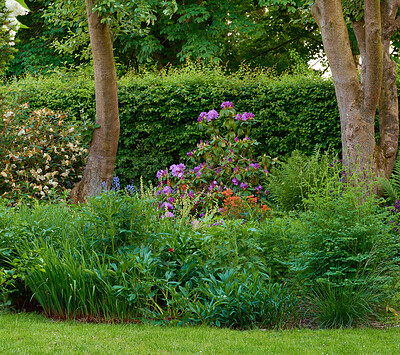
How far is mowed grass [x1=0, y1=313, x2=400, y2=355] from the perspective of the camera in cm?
295

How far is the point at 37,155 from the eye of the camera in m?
7.71

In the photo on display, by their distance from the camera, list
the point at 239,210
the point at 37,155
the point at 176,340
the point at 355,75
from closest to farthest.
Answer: the point at 176,340 < the point at 239,210 < the point at 355,75 < the point at 37,155

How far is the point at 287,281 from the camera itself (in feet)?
13.0

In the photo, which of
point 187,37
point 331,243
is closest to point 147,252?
point 331,243

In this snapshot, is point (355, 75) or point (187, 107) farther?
point (187, 107)

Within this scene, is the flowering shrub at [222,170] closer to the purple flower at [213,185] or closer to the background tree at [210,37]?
the purple flower at [213,185]

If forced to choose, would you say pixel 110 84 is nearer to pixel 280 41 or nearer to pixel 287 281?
pixel 287 281

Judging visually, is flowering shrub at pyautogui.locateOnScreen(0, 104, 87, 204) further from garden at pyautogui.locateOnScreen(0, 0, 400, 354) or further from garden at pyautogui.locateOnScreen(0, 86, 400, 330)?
garden at pyautogui.locateOnScreen(0, 86, 400, 330)

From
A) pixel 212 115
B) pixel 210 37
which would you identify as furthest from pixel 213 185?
pixel 210 37

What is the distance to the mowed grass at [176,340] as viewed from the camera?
9.66 ft

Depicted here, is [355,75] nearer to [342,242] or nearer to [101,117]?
[342,242]

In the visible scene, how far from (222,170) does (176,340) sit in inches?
170

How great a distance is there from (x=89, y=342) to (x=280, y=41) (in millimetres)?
15341

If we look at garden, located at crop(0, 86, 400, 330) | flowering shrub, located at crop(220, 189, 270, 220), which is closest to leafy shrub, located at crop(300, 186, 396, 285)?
garden, located at crop(0, 86, 400, 330)
